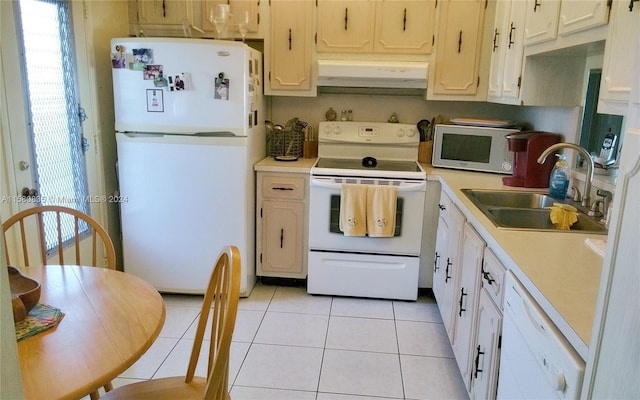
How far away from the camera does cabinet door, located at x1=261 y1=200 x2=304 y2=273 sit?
3.22 meters

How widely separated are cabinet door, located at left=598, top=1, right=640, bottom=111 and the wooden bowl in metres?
1.84

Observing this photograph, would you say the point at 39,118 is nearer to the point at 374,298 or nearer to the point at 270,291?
the point at 270,291

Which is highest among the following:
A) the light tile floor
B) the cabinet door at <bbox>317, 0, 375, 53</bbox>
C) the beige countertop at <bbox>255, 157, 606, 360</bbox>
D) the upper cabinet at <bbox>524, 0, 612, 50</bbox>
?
the cabinet door at <bbox>317, 0, 375, 53</bbox>

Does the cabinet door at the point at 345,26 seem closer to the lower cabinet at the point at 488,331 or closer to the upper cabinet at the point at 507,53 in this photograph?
the upper cabinet at the point at 507,53

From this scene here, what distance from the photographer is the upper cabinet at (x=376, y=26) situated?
3.14m

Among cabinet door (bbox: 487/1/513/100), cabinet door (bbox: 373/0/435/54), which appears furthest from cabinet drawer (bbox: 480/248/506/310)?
cabinet door (bbox: 373/0/435/54)

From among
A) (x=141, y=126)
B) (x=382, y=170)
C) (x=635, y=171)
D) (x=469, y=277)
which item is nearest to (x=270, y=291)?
(x=382, y=170)

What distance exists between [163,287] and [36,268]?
1496mm

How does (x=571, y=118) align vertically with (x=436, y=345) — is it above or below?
above

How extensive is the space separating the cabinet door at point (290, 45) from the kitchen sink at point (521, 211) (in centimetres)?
146

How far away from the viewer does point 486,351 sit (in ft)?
5.82

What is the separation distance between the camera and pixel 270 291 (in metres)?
3.31

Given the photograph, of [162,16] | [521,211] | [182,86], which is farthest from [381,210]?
[162,16]

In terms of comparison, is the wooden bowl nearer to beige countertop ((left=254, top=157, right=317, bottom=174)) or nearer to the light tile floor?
the light tile floor
